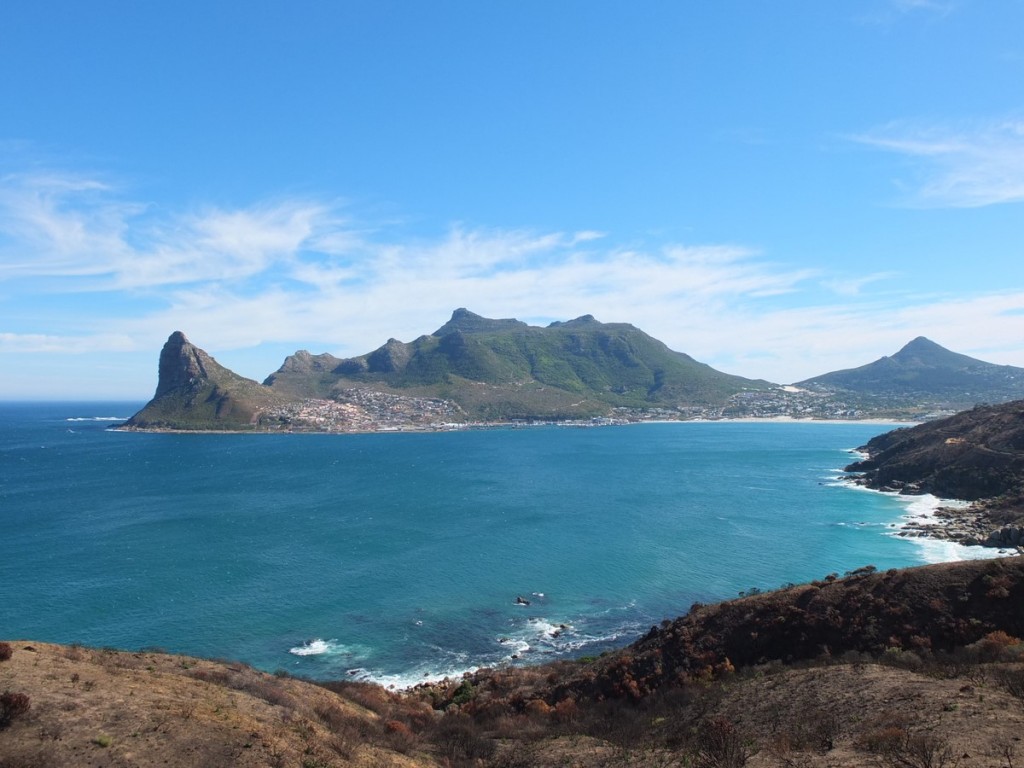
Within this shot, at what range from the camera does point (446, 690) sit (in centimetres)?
3281

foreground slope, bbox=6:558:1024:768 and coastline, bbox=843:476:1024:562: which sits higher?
foreground slope, bbox=6:558:1024:768

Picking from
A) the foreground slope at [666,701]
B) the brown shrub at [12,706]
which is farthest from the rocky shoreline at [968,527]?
the brown shrub at [12,706]

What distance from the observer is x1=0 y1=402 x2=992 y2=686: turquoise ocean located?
43.1 metres

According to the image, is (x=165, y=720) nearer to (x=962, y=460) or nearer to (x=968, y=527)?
(x=968, y=527)

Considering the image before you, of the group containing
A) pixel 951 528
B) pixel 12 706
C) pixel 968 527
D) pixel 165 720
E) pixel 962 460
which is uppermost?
pixel 12 706

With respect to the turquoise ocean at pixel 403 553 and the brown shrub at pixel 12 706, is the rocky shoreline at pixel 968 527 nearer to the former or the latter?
the turquoise ocean at pixel 403 553

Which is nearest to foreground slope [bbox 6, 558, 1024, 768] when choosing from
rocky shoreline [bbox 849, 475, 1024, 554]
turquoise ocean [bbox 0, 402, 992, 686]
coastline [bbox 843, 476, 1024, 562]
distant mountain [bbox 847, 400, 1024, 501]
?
turquoise ocean [bbox 0, 402, 992, 686]

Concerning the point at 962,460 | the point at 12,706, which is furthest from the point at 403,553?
the point at 962,460

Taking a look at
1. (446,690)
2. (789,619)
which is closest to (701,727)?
(789,619)

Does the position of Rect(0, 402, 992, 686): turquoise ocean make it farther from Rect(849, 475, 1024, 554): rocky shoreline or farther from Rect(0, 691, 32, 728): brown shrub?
Rect(0, 691, 32, 728): brown shrub

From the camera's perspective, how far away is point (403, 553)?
6494 centimetres

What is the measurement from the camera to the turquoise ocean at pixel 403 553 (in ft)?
141

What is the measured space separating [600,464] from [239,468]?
78.7 metres

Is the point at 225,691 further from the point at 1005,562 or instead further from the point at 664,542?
the point at 664,542
